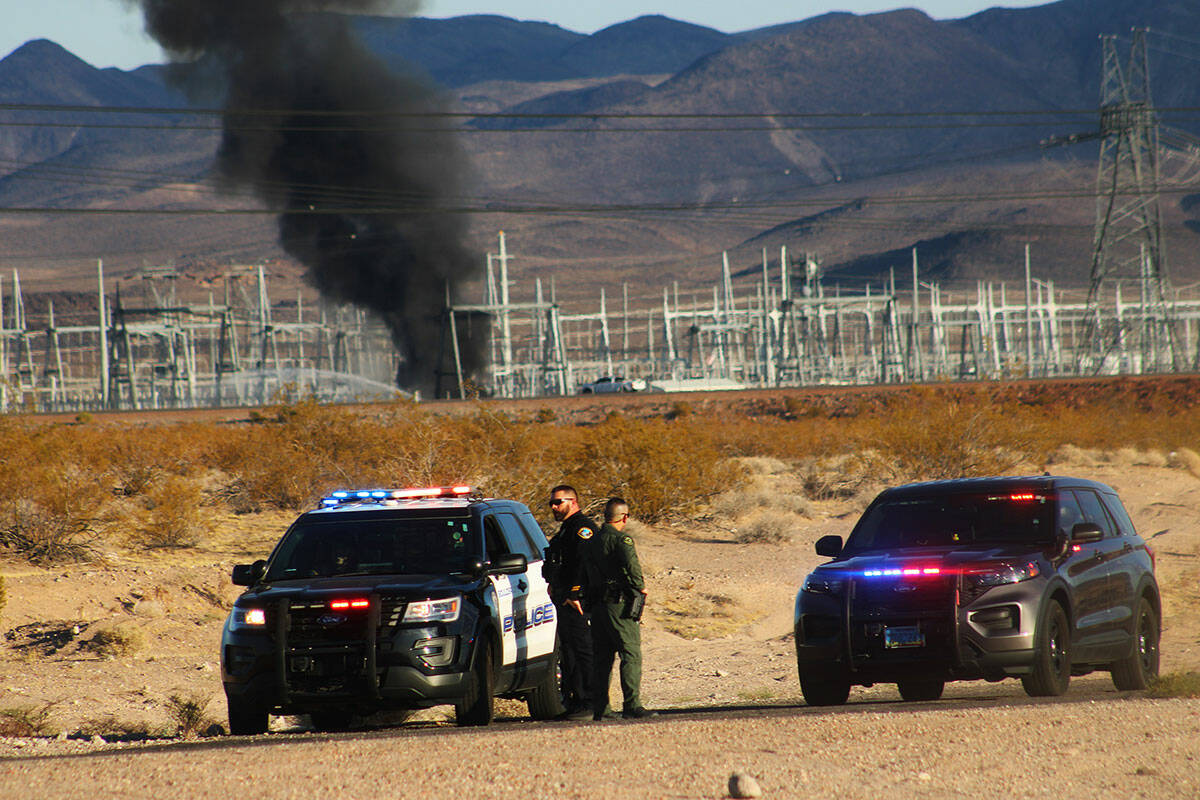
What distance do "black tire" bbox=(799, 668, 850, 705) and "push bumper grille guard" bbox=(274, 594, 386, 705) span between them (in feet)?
9.46

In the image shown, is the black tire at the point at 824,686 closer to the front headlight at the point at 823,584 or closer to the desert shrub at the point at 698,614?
the front headlight at the point at 823,584

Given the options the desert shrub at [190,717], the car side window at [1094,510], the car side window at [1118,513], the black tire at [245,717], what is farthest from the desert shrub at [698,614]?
the black tire at [245,717]

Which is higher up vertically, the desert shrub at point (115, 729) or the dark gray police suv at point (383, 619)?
the dark gray police suv at point (383, 619)

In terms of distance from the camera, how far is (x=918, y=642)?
9258 millimetres

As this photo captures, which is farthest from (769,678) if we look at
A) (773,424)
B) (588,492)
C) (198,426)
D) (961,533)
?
(773,424)

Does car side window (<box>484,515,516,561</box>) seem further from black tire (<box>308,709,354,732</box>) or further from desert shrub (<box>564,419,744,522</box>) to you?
desert shrub (<box>564,419,744,522</box>)

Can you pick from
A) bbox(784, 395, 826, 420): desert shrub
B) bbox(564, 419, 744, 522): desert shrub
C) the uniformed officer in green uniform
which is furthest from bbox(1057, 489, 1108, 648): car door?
bbox(784, 395, 826, 420): desert shrub

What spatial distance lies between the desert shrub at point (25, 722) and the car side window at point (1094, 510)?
25.6 feet

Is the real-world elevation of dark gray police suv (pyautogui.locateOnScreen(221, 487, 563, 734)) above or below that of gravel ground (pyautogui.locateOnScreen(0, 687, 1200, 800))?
above

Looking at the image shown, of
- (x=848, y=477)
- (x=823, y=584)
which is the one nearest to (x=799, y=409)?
(x=848, y=477)

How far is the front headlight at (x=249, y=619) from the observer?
9125mm

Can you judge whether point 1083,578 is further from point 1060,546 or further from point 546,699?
point 546,699

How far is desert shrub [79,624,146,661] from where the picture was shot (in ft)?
45.4

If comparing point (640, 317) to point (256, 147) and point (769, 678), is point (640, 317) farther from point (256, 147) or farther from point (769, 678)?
point (769, 678)
